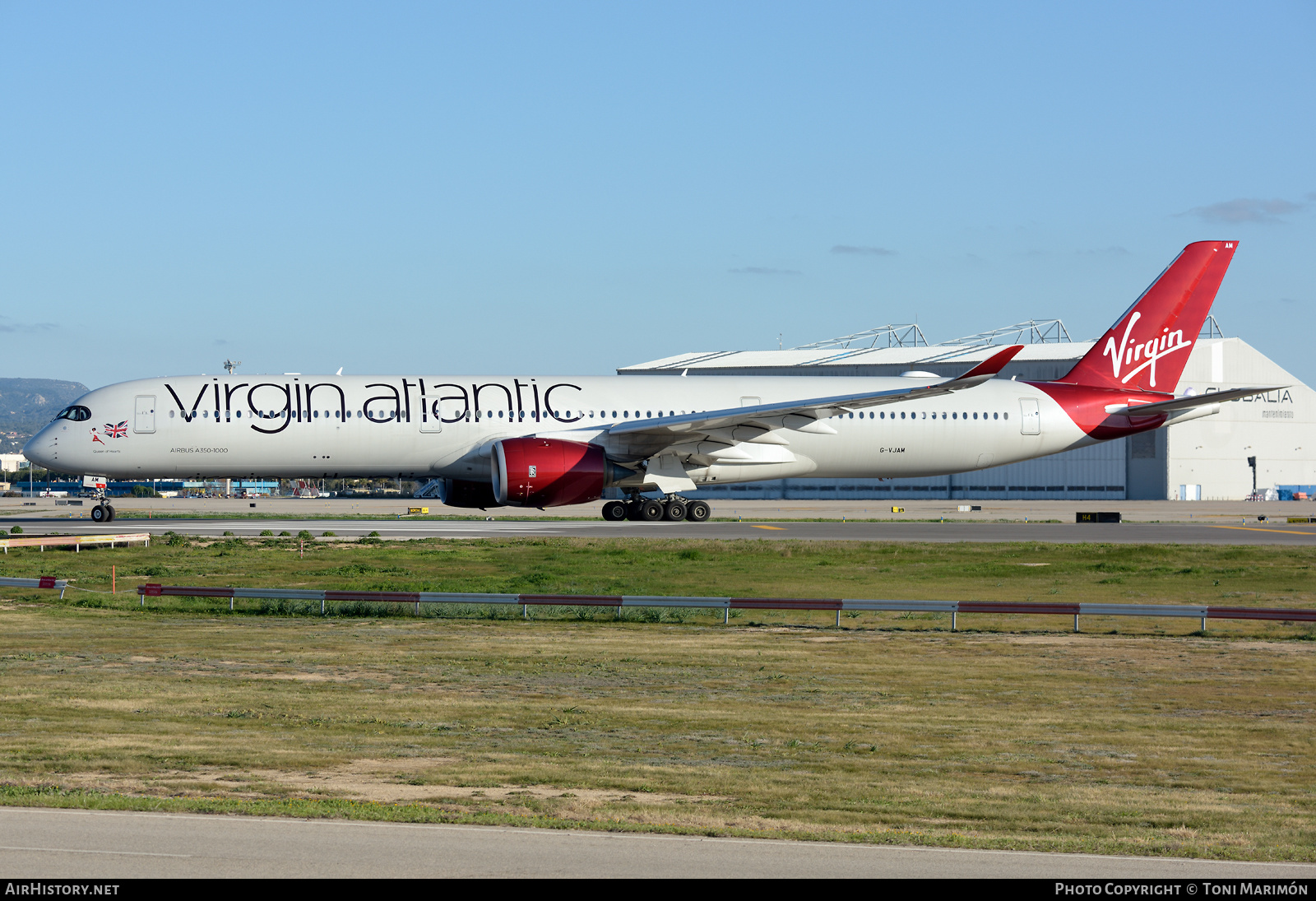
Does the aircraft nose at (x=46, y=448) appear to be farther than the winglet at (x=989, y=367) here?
Yes

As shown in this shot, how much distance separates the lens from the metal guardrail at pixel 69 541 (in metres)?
35.6

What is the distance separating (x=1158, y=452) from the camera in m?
97.5

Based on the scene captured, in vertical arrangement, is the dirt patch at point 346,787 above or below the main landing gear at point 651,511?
below

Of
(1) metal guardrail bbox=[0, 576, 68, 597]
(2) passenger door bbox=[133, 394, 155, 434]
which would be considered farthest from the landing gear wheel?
(1) metal guardrail bbox=[0, 576, 68, 597]

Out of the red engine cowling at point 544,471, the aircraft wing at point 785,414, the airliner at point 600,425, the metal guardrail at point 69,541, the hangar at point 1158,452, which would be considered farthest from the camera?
the hangar at point 1158,452

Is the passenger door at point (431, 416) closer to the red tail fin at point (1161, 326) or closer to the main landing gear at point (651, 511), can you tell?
the main landing gear at point (651, 511)

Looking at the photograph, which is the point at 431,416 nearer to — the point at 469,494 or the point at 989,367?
the point at 469,494

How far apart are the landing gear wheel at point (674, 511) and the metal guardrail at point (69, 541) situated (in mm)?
17960

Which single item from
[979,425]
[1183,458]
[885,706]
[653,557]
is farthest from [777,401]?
[1183,458]

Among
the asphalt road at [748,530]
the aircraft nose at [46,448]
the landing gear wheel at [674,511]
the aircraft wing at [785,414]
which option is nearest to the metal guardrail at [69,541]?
the asphalt road at [748,530]

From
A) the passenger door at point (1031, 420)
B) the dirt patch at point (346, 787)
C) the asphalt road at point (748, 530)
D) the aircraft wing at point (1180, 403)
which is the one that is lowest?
the dirt patch at point (346, 787)

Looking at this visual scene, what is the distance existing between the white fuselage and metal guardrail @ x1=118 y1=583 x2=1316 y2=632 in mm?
18755

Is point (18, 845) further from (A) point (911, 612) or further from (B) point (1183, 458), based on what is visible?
(B) point (1183, 458)

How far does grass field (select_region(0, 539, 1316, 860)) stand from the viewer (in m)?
9.98
